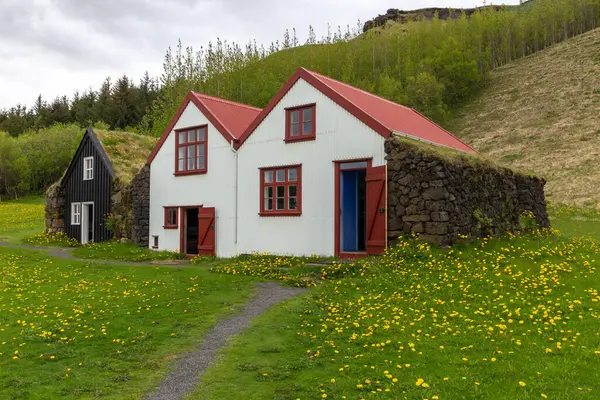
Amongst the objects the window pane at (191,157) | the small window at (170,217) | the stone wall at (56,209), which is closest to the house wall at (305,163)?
the window pane at (191,157)

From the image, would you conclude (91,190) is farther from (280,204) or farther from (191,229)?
(280,204)

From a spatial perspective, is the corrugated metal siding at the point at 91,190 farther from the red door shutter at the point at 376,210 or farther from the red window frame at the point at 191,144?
the red door shutter at the point at 376,210

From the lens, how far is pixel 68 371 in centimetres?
766

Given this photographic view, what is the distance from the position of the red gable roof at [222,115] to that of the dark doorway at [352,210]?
6.07m

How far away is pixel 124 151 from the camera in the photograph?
106 feet

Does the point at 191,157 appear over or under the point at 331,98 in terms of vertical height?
under

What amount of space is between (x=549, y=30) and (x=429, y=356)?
90.9 meters

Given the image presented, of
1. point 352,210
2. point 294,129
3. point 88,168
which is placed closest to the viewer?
point 352,210

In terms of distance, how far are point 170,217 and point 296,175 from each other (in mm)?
8501

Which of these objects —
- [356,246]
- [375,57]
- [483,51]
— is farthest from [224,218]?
[483,51]

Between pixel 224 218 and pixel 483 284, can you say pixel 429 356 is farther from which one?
pixel 224 218

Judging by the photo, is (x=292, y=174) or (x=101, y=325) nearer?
(x=101, y=325)

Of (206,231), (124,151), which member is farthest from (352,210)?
(124,151)

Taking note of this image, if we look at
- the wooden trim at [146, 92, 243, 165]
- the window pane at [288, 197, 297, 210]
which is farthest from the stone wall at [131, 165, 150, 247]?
the window pane at [288, 197, 297, 210]
